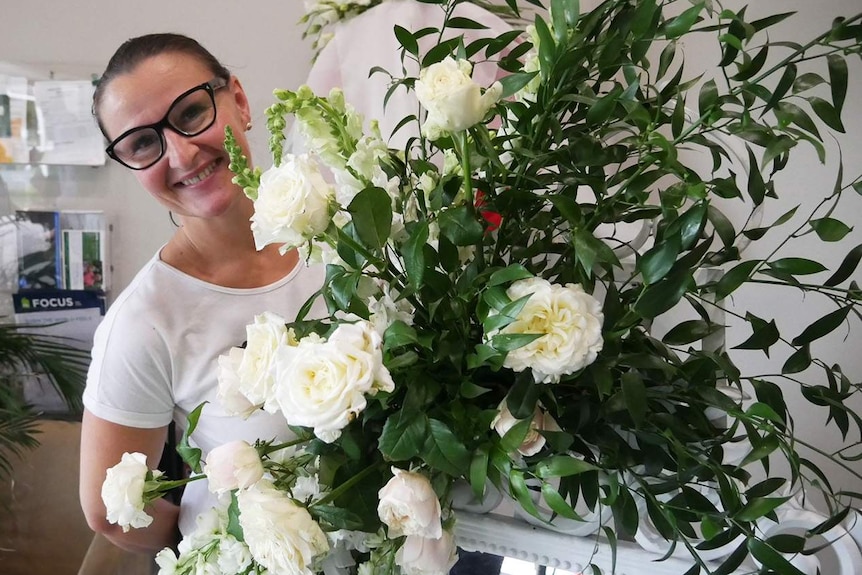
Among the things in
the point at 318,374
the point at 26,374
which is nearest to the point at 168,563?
the point at 318,374

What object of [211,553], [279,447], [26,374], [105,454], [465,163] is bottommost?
[26,374]

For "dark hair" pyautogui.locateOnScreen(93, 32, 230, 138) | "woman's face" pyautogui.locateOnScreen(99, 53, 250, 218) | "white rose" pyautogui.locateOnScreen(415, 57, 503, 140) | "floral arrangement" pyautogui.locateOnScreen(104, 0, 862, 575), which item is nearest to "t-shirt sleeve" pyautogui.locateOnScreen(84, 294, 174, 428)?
"woman's face" pyautogui.locateOnScreen(99, 53, 250, 218)

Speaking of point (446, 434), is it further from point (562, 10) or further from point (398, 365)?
point (562, 10)

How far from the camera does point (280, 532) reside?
40cm

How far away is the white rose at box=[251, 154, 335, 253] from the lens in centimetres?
39

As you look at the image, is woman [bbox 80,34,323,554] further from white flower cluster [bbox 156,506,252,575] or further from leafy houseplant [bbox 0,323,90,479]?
leafy houseplant [bbox 0,323,90,479]

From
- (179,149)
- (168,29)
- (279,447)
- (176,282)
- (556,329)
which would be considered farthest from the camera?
(168,29)

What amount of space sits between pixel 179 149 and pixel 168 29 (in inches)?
37.7

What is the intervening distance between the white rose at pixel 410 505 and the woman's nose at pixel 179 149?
22.5 inches

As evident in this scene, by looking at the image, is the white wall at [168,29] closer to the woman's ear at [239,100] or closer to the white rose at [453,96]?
the woman's ear at [239,100]

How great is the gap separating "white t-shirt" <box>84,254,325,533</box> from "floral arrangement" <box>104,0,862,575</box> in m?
0.41

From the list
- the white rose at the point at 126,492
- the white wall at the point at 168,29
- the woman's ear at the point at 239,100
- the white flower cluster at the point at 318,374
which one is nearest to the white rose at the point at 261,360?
the white flower cluster at the point at 318,374

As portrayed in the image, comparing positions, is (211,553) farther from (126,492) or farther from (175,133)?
(175,133)

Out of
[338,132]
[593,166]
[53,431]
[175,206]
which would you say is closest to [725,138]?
[593,166]
